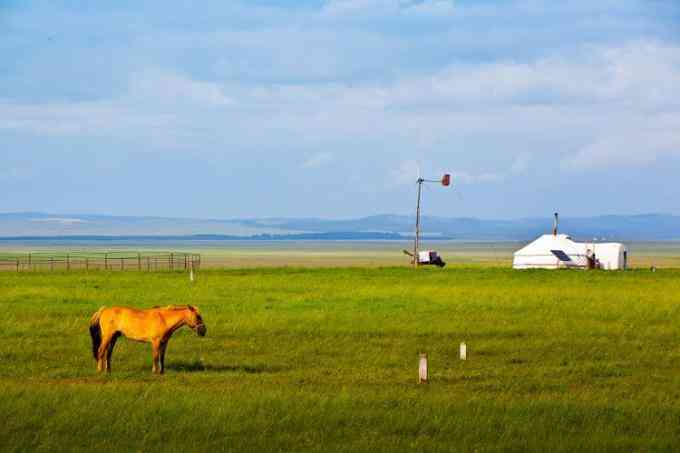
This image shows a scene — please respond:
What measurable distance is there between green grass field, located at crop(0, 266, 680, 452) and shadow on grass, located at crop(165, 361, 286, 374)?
5 cm

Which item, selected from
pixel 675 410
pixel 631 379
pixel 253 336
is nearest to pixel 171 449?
pixel 675 410

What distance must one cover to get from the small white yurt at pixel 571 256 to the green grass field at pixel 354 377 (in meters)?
51.6

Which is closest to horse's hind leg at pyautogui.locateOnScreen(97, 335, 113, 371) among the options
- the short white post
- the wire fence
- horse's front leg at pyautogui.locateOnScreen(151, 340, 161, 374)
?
horse's front leg at pyautogui.locateOnScreen(151, 340, 161, 374)

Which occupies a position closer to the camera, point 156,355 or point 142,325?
point 142,325

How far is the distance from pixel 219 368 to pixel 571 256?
8209 cm

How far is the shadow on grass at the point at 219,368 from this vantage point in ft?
79.9

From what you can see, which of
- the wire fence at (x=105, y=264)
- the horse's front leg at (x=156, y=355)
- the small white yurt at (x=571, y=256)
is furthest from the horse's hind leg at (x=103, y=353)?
the small white yurt at (x=571, y=256)

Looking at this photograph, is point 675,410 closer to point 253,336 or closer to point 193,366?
point 193,366

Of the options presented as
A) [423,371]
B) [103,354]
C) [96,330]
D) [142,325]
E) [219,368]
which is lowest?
[219,368]

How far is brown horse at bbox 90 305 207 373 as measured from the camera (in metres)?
22.5

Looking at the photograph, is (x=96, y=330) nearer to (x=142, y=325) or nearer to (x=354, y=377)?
(x=142, y=325)

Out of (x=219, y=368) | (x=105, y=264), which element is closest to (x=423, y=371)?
(x=219, y=368)

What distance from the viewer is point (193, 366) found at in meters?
24.9

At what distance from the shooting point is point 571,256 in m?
103
